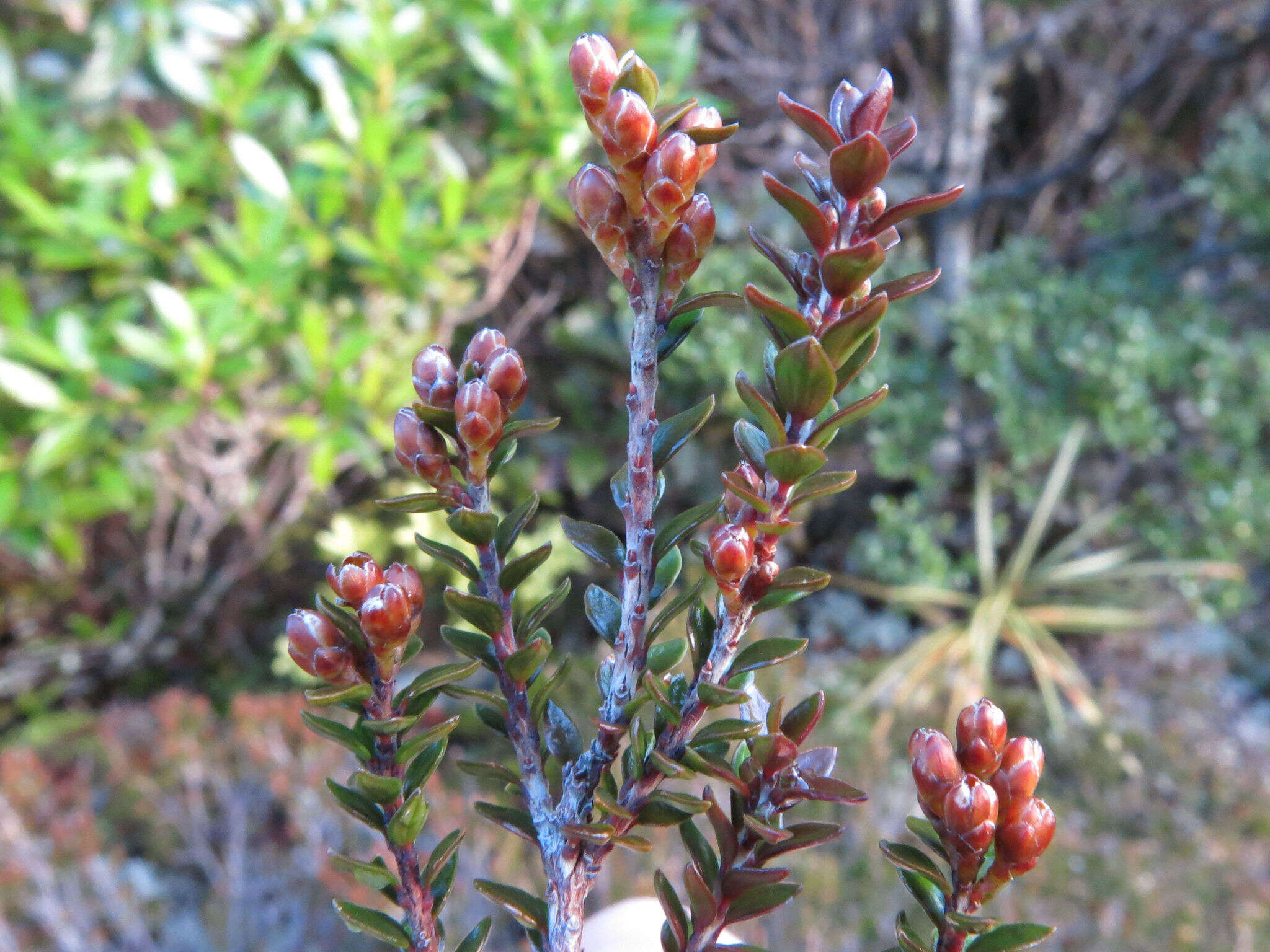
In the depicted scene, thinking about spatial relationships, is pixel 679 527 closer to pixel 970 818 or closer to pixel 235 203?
pixel 970 818

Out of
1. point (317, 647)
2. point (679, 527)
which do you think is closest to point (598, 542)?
point (679, 527)

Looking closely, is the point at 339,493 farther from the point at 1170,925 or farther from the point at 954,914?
the point at 954,914

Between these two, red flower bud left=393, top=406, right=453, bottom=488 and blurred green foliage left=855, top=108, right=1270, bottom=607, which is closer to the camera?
red flower bud left=393, top=406, right=453, bottom=488

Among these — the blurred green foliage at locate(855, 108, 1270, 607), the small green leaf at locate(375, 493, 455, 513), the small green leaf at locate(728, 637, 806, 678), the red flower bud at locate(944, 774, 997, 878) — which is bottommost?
the red flower bud at locate(944, 774, 997, 878)

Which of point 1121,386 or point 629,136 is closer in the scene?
point 629,136

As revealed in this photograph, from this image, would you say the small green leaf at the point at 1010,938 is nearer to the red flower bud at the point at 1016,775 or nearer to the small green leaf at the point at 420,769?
the red flower bud at the point at 1016,775

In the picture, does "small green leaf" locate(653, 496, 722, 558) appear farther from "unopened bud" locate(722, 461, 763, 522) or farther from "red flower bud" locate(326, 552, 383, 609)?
"red flower bud" locate(326, 552, 383, 609)

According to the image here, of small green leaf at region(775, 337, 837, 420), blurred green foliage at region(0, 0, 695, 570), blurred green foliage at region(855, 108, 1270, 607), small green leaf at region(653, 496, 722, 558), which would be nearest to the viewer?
small green leaf at region(775, 337, 837, 420)

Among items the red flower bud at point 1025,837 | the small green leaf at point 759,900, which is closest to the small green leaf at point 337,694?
the small green leaf at point 759,900

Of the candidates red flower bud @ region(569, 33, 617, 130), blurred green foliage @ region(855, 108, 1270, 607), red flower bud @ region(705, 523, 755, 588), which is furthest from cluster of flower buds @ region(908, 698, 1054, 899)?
blurred green foliage @ region(855, 108, 1270, 607)
